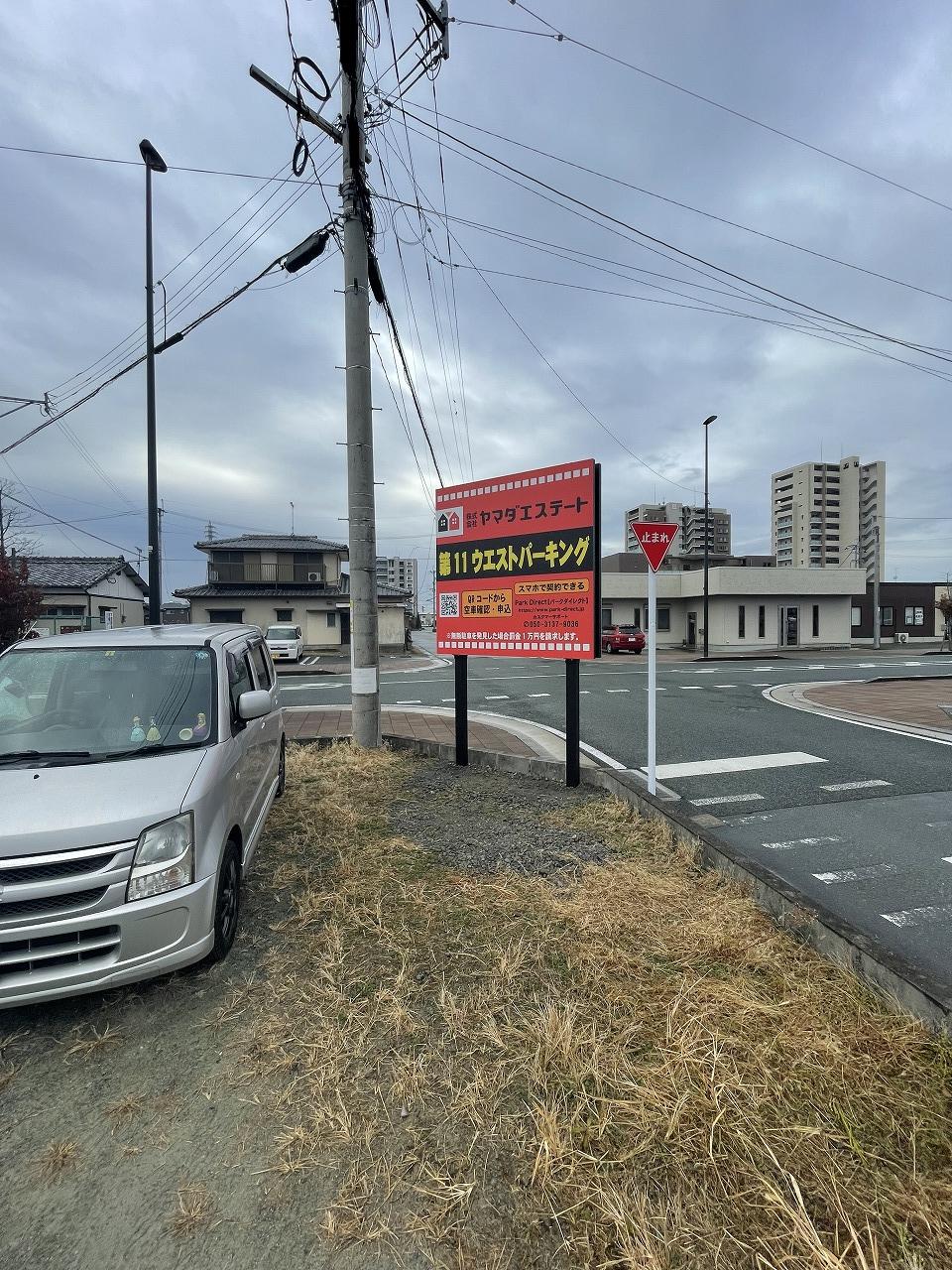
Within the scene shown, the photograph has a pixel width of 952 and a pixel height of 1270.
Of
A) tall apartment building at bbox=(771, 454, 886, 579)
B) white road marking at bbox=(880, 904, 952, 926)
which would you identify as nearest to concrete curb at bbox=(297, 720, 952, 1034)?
white road marking at bbox=(880, 904, 952, 926)

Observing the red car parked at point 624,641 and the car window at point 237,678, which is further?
the red car parked at point 624,641

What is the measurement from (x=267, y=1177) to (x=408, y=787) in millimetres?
4014

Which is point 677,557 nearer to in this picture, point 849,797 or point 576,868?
point 849,797

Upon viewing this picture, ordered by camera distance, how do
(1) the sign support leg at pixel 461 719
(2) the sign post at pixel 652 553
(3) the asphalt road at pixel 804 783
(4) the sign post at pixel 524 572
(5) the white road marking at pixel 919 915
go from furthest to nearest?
(1) the sign support leg at pixel 461 719, (4) the sign post at pixel 524 572, (2) the sign post at pixel 652 553, (3) the asphalt road at pixel 804 783, (5) the white road marking at pixel 919 915

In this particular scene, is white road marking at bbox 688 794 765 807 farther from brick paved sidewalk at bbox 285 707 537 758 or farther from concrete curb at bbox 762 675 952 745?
concrete curb at bbox 762 675 952 745

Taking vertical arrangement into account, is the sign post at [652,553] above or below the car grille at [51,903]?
above

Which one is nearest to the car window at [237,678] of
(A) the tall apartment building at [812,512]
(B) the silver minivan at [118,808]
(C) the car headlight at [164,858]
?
(B) the silver minivan at [118,808]

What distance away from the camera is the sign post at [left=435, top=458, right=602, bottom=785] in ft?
17.7

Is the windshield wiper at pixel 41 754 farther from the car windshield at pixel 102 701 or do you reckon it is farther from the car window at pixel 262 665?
the car window at pixel 262 665

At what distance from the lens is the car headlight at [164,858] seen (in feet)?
7.63

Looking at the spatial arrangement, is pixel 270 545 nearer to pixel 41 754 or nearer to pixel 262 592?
Result: pixel 262 592

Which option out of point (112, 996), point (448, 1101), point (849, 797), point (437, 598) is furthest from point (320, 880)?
point (849, 797)

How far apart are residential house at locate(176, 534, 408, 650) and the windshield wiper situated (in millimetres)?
26181

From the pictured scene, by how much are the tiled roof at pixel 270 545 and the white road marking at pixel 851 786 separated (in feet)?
94.1
